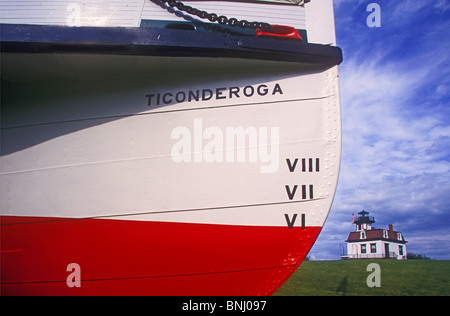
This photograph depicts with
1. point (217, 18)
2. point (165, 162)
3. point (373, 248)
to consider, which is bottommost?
point (373, 248)

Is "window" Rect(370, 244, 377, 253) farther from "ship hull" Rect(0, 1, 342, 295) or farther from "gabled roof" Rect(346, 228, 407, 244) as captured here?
"ship hull" Rect(0, 1, 342, 295)

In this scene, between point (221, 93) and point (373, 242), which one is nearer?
point (221, 93)

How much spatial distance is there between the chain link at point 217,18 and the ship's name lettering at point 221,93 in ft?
1.78

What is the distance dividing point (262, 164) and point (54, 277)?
1992 mm

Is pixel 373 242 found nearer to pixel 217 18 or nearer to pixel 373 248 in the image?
pixel 373 248

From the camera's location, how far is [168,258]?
2615 millimetres

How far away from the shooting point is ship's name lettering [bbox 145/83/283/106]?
2801mm

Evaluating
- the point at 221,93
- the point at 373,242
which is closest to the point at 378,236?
the point at 373,242

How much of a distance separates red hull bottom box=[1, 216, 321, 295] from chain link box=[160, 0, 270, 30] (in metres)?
1.77

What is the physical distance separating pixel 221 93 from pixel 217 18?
68cm

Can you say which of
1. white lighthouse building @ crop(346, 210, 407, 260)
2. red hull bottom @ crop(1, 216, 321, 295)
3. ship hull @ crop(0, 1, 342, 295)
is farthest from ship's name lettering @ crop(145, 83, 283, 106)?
white lighthouse building @ crop(346, 210, 407, 260)

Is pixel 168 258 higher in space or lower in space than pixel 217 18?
lower

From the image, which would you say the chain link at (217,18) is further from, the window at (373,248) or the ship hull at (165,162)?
the window at (373,248)

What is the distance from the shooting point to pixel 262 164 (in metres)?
2.67
